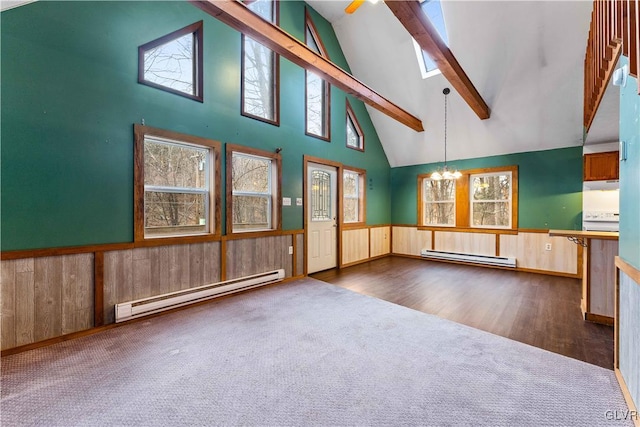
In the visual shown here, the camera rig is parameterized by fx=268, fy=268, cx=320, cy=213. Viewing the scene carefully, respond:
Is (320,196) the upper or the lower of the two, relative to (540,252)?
upper

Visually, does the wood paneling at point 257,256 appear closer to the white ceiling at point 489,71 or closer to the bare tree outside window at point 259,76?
the bare tree outside window at point 259,76

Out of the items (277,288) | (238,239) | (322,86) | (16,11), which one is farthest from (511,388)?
(322,86)

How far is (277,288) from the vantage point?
13.4 feet

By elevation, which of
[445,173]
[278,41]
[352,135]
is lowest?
[445,173]

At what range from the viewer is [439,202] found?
6488mm

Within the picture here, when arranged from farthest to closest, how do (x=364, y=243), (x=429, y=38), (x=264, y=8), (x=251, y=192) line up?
1. (x=364, y=243)
2. (x=264, y=8)
3. (x=251, y=192)
4. (x=429, y=38)

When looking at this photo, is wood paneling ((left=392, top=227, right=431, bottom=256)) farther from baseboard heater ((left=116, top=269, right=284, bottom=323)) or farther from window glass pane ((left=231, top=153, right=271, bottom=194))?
window glass pane ((left=231, top=153, right=271, bottom=194))

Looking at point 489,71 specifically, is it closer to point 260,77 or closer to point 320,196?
point 320,196

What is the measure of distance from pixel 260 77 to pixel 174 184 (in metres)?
2.21

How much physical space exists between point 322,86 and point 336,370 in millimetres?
4983

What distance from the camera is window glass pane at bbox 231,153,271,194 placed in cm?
392

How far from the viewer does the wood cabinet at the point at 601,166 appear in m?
4.33

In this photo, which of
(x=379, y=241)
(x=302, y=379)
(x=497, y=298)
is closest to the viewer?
(x=302, y=379)

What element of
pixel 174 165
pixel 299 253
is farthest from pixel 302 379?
pixel 299 253
